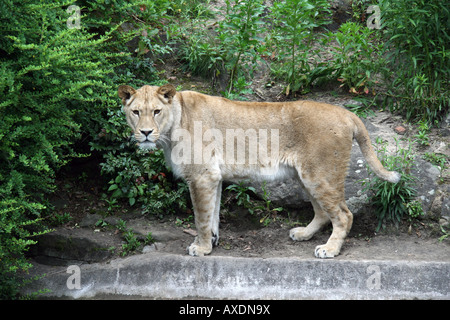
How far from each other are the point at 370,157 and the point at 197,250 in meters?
2.32

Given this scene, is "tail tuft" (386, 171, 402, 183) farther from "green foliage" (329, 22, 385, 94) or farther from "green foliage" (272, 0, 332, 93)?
"green foliage" (272, 0, 332, 93)

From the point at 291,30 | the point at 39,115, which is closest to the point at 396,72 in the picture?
the point at 291,30

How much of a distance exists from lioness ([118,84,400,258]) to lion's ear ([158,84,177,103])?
1 centimetres

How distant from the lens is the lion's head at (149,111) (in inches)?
218

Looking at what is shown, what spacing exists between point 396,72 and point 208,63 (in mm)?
3071

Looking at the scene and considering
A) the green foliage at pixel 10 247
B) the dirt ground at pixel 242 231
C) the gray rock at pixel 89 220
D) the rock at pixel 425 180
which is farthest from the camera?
the gray rock at pixel 89 220

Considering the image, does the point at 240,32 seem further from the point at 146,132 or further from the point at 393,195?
the point at 393,195

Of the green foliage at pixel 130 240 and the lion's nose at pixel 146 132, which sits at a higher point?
the lion's nose at pixel 146 132

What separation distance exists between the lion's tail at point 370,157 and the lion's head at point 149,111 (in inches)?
87.1

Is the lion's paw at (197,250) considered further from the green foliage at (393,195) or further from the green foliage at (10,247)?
the green foliage at (393,195)

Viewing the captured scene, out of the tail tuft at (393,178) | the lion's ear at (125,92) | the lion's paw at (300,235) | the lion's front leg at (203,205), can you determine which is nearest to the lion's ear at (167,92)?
the lion's ear at (125,92)

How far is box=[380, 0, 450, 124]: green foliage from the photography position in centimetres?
707

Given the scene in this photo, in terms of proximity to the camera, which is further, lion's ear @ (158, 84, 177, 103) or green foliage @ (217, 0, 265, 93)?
green foliage @ (217, 0, 265, 93)

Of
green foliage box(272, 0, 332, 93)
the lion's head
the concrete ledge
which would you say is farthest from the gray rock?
green foliage box(272, 0, 332, 93)
